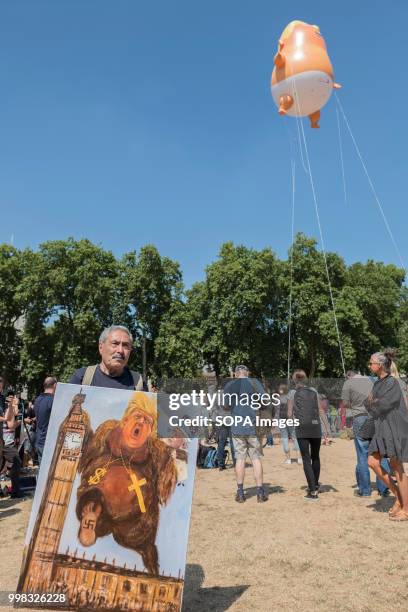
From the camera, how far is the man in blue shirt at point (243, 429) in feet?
23.5

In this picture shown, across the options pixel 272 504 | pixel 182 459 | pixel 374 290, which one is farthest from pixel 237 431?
pixel 374 290

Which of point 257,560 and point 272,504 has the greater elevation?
point 272,504

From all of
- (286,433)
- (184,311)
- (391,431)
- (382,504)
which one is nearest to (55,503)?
(391,431)

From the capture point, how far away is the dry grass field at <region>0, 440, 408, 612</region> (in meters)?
3.68

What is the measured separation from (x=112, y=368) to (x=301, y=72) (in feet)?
27.3

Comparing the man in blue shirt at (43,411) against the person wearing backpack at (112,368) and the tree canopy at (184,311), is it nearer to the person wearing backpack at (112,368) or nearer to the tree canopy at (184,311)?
the person wearing backpack at (112,368)

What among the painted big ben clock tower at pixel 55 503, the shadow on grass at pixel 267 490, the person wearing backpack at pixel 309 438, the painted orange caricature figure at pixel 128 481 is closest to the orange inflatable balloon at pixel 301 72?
the person wearing backpack at pixel 309 438

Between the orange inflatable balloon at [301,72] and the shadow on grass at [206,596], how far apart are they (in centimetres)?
907

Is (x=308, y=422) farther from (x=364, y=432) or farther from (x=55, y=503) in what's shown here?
(x=55, y=503)

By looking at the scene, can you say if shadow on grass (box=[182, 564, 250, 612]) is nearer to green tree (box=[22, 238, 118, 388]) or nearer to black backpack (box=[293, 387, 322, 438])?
black backpack (box=[293, 387, 322, 438])

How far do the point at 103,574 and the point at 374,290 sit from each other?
40.2m

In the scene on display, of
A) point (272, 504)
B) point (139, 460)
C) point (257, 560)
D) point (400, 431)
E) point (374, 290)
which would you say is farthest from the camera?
point (374, 290)

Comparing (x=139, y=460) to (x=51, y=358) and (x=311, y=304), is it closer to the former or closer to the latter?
(x=311, y=304)

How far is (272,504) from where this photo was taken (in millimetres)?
6957
